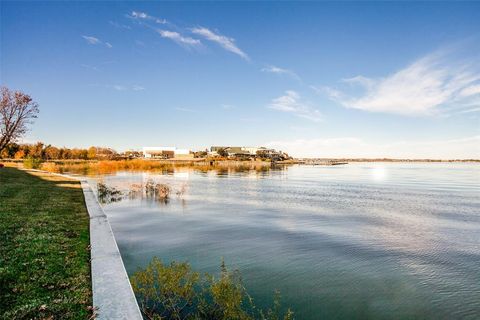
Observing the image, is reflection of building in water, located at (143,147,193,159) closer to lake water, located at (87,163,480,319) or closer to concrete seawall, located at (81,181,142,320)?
lake water, located at (87,163,480,319)

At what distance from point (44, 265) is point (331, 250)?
9651mm

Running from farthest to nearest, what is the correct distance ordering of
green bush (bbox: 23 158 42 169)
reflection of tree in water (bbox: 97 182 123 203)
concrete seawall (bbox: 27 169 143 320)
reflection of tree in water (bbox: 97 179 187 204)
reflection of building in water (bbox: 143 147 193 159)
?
reflection of building in water (bbox: 143 147 193 159)
green bush (bbox: 23 158 42 169)
reflection of tree in water (bbox: 97 179 187 204)
reflection of tree in water (bbox: 97 182 123 203)
concrete seawall (bbox: 27 169 143 320)

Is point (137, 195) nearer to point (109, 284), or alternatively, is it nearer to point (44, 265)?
point (44, 265)

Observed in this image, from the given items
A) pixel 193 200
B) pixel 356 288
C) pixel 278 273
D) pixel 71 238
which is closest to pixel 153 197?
pixel 193 200

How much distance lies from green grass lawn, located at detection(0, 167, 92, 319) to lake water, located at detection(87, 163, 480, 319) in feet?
7.10

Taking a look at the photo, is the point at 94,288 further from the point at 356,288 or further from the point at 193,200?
the point at 193,200

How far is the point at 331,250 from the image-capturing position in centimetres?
1220

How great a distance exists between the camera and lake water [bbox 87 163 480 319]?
8.16 metres

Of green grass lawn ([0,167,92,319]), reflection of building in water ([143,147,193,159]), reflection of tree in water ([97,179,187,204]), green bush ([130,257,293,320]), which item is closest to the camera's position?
green grass lawn ([0,167,92,319])

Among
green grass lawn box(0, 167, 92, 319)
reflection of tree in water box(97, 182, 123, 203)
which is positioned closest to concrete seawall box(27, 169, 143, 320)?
green grass lawn box(0, 167, 92, 319)

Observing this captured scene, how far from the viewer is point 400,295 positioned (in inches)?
334

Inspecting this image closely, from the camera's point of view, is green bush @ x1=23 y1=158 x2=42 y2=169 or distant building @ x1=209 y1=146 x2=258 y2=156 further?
distant building @ x1=209 y1=146 x2=258 y2=156

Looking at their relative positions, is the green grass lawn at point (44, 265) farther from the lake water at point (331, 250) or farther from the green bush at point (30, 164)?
the green bush at point (30, 164)

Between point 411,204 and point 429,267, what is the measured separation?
15651mm
